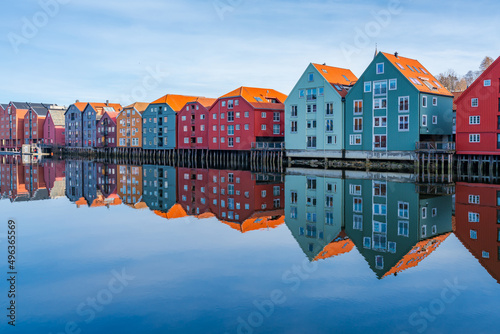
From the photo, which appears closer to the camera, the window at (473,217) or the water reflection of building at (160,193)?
the window at (473,217)

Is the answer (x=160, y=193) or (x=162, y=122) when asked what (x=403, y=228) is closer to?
(x=160, y=193)

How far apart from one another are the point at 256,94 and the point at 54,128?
74528 mm

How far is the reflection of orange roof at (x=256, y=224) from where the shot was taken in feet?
65.1

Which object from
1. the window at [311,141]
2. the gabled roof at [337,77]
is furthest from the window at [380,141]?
the window at [311,141]

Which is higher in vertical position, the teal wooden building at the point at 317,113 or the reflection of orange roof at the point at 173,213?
the teal wooden building at the point at 317,113

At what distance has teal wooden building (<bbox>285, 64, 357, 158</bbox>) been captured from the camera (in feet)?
180

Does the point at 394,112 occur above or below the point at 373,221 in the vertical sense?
above

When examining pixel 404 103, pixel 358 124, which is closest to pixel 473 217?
pixel 404 103

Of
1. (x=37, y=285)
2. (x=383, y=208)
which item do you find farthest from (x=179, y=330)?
(x=383, y=208)

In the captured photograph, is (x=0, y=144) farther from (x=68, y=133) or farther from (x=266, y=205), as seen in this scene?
(x=266, y=205)

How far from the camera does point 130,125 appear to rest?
96.4m

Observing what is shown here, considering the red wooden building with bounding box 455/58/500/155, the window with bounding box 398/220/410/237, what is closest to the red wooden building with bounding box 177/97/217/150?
the red wooden building with bounding box 455/58/500/155

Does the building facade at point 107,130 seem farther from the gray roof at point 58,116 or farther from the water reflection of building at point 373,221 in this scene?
the water reflection of building at point 373,221

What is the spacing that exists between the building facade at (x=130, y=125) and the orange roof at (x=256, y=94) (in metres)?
28.8
